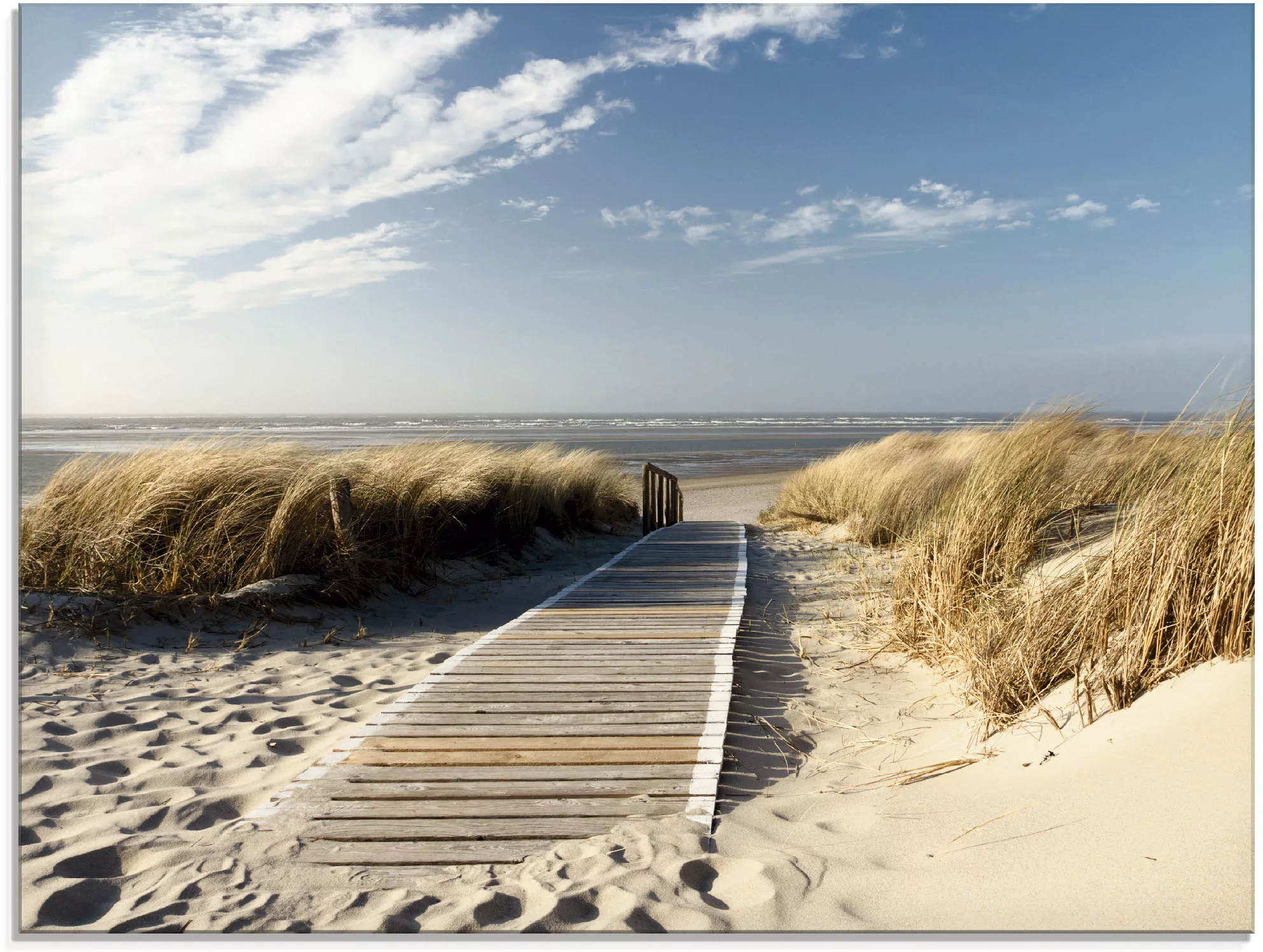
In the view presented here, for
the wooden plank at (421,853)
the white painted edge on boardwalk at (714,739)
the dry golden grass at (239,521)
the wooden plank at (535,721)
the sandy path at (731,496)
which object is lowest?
the sandy path at (731,496)

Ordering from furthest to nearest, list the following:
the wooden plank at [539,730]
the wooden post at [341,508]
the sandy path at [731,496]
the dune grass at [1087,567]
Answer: the sandy path at [731,496]
the wooden post at [341,508]
the wooden plank at [539,730]
the dune grass at [1087,567]

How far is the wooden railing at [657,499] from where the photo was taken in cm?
1197

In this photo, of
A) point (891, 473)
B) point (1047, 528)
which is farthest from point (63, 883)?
point (891, 473)

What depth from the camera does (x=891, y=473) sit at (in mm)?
9867

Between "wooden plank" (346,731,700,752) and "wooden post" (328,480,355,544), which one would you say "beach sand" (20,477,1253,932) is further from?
"wooden post" (328,480,355,544)

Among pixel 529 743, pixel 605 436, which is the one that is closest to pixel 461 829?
pixel 529 743

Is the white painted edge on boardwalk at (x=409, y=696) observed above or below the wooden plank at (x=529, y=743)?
below

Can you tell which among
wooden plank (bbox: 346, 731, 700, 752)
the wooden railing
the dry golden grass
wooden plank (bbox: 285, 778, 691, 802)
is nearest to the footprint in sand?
wooden plank (bbox: 285, 778, 691, 802)

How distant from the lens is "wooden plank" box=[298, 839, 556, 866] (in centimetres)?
224

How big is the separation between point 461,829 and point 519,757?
55 centimetres

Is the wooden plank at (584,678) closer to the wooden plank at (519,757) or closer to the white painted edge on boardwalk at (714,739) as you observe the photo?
the white painted edge on boardwalk at (714,739)

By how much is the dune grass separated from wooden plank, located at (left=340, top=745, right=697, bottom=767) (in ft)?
4.42

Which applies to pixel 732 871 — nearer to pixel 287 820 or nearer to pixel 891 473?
pixel 287 820

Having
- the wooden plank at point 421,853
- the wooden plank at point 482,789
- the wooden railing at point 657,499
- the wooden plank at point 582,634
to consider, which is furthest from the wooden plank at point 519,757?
the wooden railing at point 657,499
